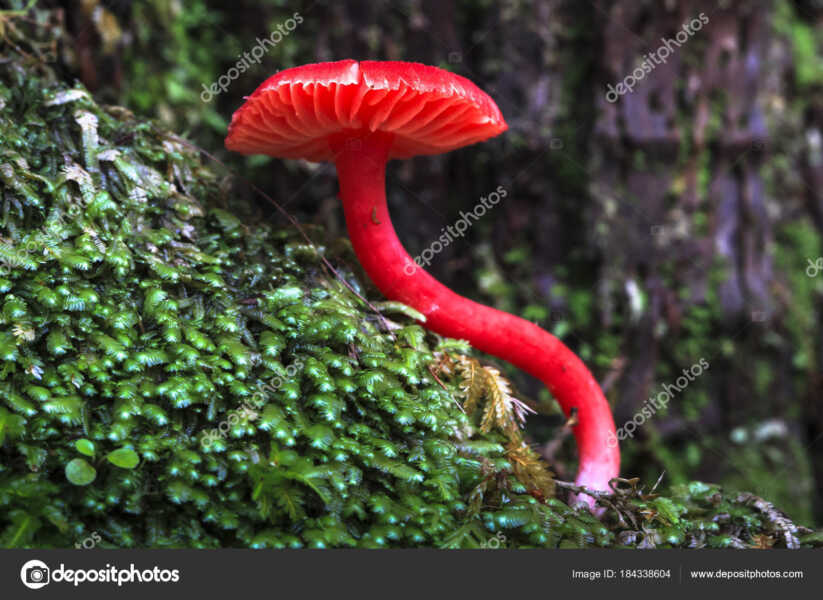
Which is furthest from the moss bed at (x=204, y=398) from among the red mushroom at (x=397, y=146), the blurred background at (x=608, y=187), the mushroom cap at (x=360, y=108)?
the blurred background at (x=608, y=187)

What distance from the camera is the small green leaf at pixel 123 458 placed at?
103 centimetres

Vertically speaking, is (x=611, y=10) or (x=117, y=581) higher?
(x=611, y=10)

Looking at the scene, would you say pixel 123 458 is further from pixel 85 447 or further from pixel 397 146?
pixel 397 146

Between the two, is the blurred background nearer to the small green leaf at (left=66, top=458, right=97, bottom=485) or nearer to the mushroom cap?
the mushroom cap

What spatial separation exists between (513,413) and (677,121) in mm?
1868

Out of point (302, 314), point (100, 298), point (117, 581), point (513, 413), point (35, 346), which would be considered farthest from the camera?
point (513, 413)

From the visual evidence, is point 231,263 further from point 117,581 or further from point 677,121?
point 677,121

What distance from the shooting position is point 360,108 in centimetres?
147

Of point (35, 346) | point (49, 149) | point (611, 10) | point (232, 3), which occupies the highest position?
point (611, 10)

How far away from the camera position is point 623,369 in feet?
8.75

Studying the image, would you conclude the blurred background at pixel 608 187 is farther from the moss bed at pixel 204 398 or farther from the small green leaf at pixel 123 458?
the small green leaf at pixel 123 458

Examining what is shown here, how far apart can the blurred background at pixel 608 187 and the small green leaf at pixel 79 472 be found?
5.51ft

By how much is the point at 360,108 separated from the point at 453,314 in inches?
25.4

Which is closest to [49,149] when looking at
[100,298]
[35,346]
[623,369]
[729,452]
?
[100,298]
